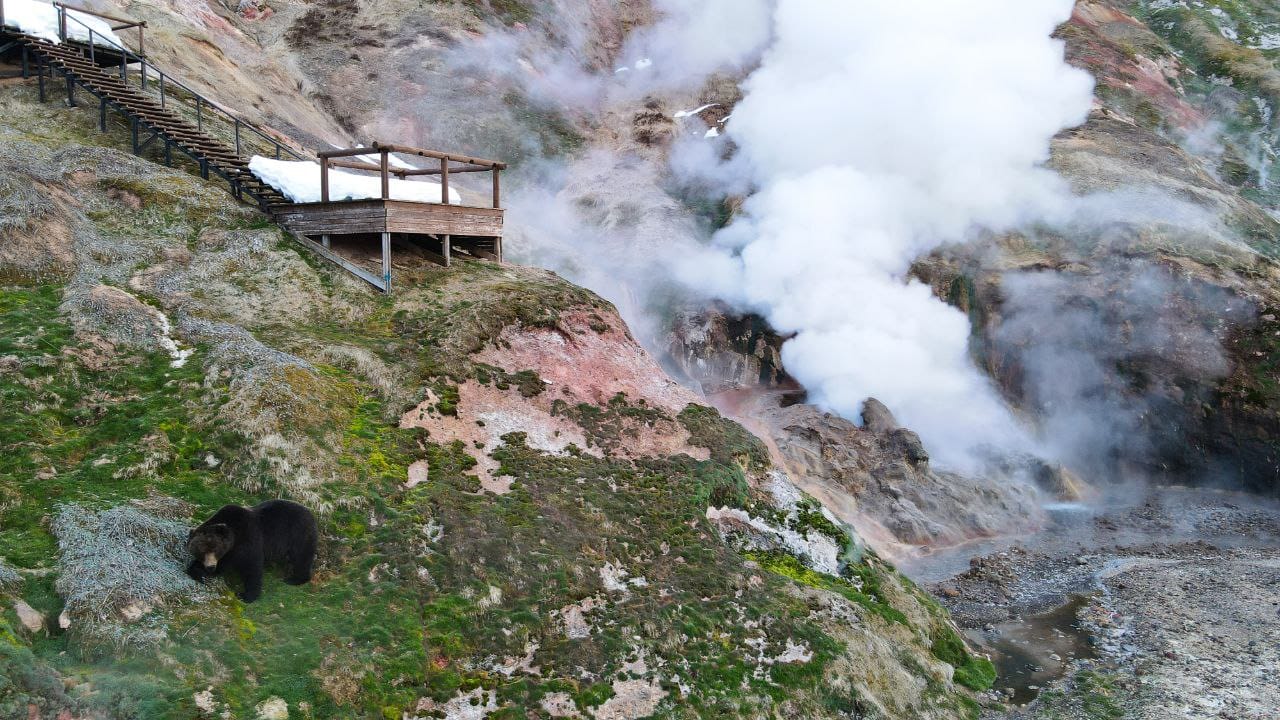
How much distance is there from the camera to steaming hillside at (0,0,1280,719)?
34.8 feet

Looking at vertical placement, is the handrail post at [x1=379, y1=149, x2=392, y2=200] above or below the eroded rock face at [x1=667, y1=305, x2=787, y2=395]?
above

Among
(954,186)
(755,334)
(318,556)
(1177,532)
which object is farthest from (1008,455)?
(318,556)

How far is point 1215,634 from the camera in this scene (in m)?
19.2

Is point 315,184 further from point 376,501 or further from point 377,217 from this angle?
point 376,501

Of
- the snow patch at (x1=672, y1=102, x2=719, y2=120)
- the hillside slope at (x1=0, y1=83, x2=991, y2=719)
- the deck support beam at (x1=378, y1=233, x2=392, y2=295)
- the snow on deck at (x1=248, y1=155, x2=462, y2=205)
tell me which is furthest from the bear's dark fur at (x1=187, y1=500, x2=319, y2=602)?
the snow patch at (x1=672, y1=102, x2=719, y2=120)

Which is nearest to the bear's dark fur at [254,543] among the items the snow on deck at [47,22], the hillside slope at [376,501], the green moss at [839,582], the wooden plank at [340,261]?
the hillside slope at [376,501]

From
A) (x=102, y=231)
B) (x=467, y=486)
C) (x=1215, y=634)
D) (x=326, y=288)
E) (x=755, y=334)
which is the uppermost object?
(x=102, y=231)

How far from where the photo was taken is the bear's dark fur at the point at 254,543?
9922 millimetres

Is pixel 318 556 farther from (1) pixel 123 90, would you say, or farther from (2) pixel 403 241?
(1) pixel 123 90

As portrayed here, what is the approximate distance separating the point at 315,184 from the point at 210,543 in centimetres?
1237

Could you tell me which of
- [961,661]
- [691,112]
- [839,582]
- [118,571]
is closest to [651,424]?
[839,582]

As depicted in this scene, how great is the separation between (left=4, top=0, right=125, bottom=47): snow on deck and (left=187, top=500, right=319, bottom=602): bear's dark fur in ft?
65.3

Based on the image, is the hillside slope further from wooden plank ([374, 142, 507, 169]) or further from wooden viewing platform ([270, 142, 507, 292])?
wooden plank ([374, 142, 507, 169])

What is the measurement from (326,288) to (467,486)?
7110mm
